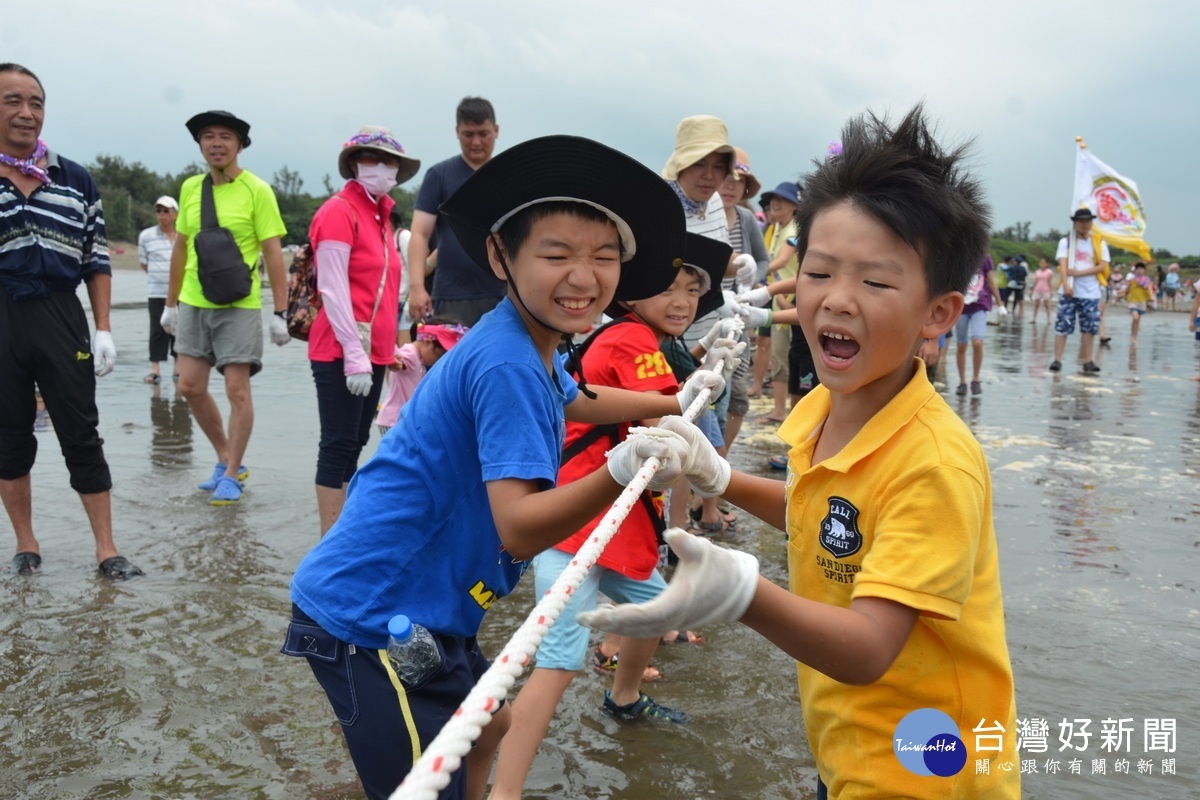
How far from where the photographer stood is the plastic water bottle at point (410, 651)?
1.97 m

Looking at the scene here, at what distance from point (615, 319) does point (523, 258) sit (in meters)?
1.45

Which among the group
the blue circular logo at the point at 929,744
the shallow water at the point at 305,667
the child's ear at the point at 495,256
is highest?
the child's ear at the point at 495,256

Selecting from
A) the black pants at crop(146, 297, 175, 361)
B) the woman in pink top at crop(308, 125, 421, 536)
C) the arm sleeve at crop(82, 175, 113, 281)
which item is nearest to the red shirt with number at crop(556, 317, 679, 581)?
the woman in pink top at crop(308, 125, 421, 536)

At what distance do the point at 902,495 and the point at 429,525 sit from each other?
1.00 metres

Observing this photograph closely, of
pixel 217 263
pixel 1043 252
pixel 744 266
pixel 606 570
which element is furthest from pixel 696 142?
pixel 1043 252

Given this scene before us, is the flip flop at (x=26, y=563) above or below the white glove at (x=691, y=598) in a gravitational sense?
below

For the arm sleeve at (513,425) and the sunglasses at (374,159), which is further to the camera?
the sunglasses at (374,159)

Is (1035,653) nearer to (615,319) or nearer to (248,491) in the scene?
(615,319)

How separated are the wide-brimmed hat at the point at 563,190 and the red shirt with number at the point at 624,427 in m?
0.95

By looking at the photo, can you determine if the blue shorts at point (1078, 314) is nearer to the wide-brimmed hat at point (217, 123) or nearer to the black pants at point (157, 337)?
the wide-brimmed hat at point (217, 123)

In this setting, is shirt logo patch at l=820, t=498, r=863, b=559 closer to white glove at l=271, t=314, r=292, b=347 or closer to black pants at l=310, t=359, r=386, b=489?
black pants at l=310, t=359, r=386, b=489

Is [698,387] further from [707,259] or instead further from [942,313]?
[942,313]

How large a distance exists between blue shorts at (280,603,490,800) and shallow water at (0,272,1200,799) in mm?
907

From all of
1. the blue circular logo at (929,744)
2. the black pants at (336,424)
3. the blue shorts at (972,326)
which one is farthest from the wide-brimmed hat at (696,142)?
the blue shorts at (972,326)
